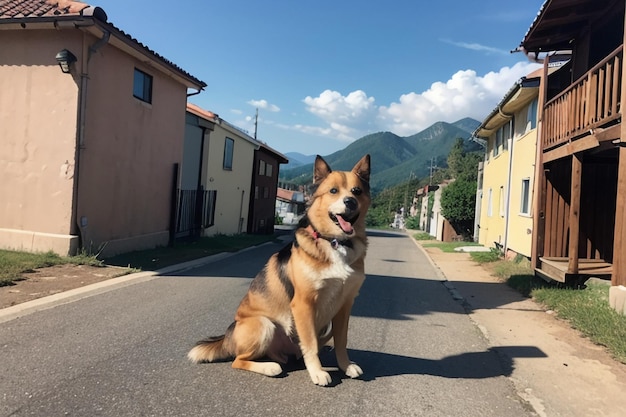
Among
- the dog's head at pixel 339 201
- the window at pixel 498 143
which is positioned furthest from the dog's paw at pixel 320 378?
the window at pixel 498 143

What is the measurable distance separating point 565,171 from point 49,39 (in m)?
11.4

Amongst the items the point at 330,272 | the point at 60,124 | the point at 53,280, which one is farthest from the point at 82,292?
the point at 330,272

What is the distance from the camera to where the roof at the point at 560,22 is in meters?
9.38

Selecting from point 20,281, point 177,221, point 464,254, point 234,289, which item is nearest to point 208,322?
point 234,289

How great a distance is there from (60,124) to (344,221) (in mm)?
8355

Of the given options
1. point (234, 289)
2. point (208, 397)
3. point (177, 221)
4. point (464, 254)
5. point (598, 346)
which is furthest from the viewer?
point (464, 254)

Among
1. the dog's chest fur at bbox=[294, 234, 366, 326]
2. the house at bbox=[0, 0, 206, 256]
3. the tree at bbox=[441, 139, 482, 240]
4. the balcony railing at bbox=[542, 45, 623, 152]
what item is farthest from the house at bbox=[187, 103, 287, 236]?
the dog's chest fur at bbox=[294, 234, 366, 326]

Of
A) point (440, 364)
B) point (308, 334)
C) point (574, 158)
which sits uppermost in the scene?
point (574, 158)

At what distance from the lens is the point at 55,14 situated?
9344mm

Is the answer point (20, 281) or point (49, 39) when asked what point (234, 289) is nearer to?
point (20, 281)

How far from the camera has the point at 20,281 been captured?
721 cm

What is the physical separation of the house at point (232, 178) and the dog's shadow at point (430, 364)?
1377cm

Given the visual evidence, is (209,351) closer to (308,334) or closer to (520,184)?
(308,334)

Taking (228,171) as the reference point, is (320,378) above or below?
below
